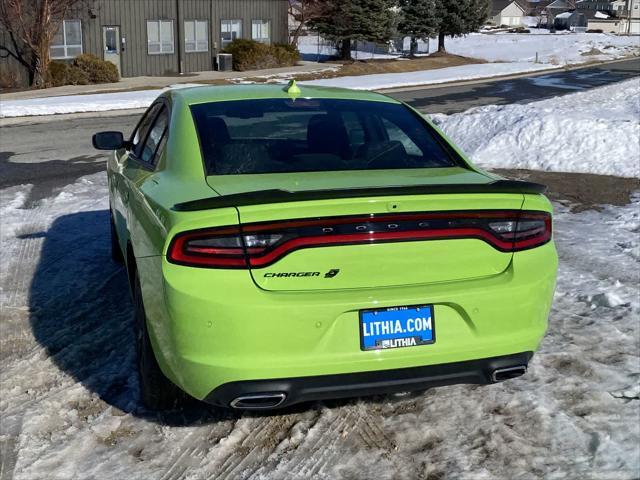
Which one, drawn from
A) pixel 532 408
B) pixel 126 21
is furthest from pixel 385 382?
pixel 126 21

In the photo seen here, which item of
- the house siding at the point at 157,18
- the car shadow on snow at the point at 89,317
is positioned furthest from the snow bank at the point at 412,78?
the car shadow on snow at the point at 89,317

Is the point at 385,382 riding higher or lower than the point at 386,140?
lower

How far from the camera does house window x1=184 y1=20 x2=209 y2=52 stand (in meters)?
36.0

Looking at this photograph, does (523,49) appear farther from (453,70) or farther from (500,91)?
(500,91)

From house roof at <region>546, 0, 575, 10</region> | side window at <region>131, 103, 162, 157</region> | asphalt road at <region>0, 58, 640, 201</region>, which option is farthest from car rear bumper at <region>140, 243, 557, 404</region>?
house roof at <region>546, 0, 575, 10</region>

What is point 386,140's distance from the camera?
14.9 feet

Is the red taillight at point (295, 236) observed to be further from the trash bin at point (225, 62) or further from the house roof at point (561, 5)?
the house roof at point (561, 5)

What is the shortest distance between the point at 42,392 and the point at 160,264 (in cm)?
142

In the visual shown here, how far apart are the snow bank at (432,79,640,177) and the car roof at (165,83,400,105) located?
6.30m

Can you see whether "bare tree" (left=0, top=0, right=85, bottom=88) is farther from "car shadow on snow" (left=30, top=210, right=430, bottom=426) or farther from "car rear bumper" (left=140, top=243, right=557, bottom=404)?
"car rear bumper" (left=140, top=243, right=557, bottom=404)

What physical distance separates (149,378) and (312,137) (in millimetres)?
1563

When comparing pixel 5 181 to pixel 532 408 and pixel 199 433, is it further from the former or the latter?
pixel 532 408

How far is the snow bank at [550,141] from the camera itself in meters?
10.6

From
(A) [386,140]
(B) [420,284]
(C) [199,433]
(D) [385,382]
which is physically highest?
(A) [386,140]
